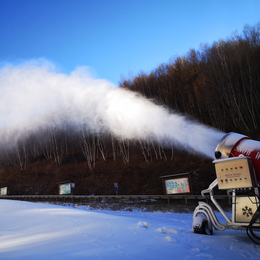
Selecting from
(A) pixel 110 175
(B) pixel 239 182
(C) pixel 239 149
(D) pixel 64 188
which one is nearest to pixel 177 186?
(C) pixel 239 149

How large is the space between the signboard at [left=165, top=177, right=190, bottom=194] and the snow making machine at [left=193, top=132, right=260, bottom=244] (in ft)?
35.9

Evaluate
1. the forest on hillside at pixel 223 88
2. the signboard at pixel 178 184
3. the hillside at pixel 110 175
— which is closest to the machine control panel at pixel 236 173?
the signboard at pixel 178 184

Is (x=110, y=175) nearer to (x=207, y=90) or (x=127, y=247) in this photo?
(x=207, y=90)

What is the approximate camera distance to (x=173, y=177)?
19094 mm

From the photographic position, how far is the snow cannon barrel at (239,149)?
22.1 ft

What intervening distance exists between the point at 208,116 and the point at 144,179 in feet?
46.6

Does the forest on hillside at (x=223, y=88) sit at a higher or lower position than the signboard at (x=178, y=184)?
higher

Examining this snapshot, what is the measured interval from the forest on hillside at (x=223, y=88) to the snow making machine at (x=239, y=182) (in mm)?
19944

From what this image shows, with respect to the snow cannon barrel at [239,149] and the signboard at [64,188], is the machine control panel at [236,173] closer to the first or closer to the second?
the snow cannon barrel at [239,149]

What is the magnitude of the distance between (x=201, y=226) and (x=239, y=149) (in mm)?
3010

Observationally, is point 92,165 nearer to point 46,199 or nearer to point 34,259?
point 46,199

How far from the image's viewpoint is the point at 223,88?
2664 centimetres

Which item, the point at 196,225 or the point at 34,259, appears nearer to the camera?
the point at 34,259

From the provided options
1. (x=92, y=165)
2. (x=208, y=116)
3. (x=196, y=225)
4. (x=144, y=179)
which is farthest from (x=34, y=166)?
(x=196, y=225)
